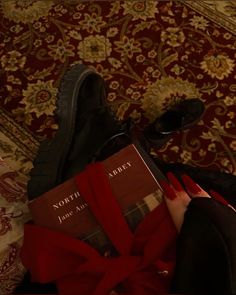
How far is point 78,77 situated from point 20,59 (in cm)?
35

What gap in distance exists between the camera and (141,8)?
1.32 meters

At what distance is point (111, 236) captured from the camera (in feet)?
2.44

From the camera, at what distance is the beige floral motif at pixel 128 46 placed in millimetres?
1259

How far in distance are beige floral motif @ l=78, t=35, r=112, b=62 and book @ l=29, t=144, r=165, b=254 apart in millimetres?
526

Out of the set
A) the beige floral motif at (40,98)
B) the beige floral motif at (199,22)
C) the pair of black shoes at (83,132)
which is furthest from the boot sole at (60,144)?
the beige floral motif at (199,22)

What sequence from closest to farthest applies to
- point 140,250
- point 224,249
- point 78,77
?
point 224,249 → point 140,250 → point 78,77

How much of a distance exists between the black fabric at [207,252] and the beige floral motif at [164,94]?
52cm

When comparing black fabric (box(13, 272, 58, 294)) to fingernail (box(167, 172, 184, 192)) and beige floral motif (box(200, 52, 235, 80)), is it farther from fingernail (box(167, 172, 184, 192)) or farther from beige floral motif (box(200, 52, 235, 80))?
beige floral motif (box(200, 52, 235, 80))

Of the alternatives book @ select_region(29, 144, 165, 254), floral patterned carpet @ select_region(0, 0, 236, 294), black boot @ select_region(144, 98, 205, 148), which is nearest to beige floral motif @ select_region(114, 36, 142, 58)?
floral patterned carpet @ select_region(0, 0, 236, 294)

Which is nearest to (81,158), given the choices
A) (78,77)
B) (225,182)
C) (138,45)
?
(78,77)

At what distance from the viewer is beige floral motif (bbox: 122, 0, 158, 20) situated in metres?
1.31

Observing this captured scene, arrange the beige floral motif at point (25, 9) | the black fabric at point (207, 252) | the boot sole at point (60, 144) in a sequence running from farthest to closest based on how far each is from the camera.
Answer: the beige floral motif at point (25, 9) < the boot sole at point (60, 144) < the black fabric at point (207, 252)

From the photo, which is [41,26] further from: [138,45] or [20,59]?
[138,45]

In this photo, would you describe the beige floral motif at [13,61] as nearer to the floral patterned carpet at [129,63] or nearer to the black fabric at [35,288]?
the floral patterned carpet at [129,63]
